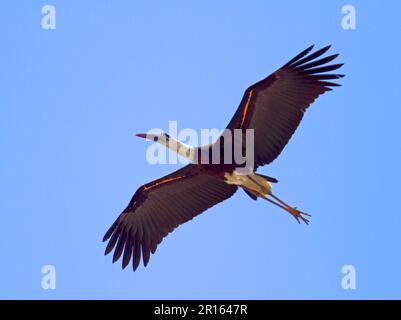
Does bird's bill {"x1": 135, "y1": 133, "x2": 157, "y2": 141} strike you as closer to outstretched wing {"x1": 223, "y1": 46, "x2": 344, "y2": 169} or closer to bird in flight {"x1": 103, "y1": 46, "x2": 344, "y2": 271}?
bird in flight {"x1": 103, "y1": 46, "x2": 344, "y2": 271}

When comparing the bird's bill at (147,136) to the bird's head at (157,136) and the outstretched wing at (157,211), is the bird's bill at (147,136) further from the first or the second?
the outstretched wing at (157,211)

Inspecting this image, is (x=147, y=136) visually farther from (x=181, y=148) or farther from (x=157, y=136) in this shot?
(x=181, y=148)

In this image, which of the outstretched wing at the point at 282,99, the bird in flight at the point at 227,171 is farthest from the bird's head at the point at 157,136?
the outstretched wing at the point at 282,99

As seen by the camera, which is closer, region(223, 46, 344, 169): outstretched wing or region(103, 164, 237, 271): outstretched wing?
region(223, 46, 344, 169): outstretched wing

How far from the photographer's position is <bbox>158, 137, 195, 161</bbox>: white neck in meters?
19.4

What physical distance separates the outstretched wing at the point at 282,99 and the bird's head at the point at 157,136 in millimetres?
1486

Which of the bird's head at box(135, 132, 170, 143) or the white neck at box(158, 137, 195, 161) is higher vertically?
the bird's head at box(135, 132, 170, 143)

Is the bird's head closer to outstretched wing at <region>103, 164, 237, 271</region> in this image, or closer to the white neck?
the white neck

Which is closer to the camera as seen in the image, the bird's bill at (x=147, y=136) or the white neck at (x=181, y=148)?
the white neck at (x=181, y=148)

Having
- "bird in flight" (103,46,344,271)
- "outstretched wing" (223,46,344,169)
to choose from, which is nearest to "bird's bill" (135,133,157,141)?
"bird in flight" (103,46,344,271)

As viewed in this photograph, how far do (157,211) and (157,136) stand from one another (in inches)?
81.0

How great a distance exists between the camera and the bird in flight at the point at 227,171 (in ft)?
61.6
